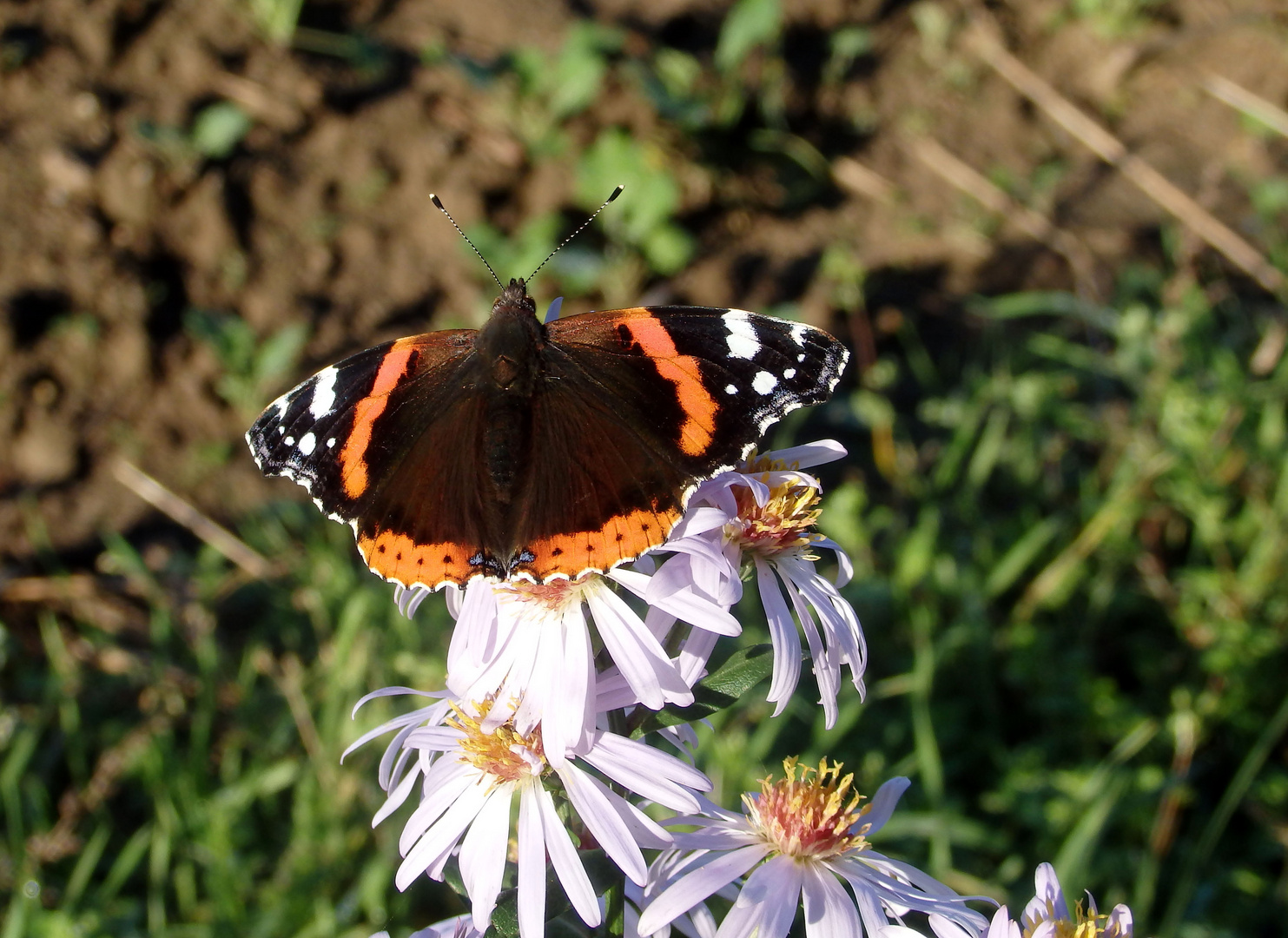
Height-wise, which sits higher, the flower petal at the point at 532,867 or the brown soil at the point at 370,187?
the flower petal at the point at 532,867

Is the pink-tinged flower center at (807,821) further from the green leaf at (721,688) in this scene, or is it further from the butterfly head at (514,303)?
the butterfly head at (514,303)

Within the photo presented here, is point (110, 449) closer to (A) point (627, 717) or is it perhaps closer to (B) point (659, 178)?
(B) point (659, 178)

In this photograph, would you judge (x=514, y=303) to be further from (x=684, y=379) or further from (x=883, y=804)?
(x=883, y=804)

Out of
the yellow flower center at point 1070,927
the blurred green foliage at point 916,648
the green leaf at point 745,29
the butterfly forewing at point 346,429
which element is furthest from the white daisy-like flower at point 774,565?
the green leaf at point 745,29

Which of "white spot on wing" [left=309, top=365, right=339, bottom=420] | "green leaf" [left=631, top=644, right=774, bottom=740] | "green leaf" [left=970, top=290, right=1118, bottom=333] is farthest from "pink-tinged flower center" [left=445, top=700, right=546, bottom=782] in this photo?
"green leaf" [left=970, top=290, right=1118, bottom=333]

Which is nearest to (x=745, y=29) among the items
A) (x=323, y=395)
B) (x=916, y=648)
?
(x=916, y=648)

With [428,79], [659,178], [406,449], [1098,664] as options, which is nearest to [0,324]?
[428,79]

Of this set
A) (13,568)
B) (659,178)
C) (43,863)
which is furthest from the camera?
(659,178)
